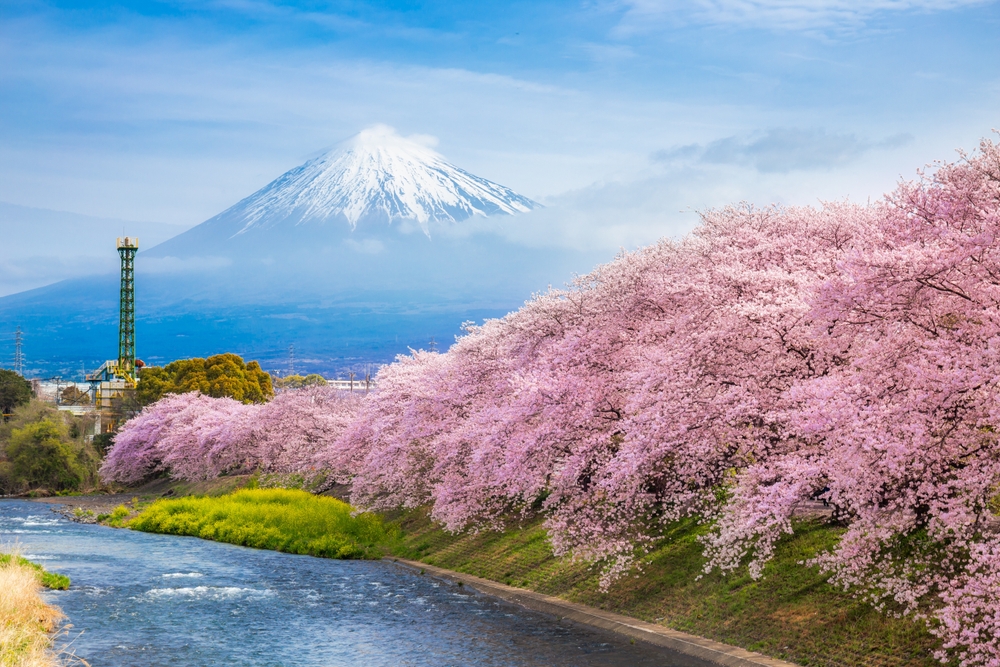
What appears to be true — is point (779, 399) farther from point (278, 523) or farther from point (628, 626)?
point (278, 523)

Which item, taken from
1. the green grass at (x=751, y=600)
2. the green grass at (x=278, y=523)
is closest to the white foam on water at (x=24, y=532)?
the green grass at (x=278, y=523)

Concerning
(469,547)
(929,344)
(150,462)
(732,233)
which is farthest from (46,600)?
(150,462)

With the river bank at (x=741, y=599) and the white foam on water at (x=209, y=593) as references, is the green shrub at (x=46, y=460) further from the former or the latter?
the river bank at (x=741, y=599)

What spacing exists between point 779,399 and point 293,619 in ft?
49.2

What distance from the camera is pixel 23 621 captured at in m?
23.7

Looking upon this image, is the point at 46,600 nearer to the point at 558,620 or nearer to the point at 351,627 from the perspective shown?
the point at 351,627

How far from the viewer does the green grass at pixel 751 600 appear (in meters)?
18.6

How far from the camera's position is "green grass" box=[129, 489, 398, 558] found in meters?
42.9

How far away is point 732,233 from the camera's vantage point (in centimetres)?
2862

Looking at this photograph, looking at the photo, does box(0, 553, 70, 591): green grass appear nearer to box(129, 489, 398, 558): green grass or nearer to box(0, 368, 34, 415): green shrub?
box(129, 489, 398, 558): green grass

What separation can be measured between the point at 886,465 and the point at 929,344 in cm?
205

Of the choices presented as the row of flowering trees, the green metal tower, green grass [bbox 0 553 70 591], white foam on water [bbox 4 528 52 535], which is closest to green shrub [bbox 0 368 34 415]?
the green metal tower

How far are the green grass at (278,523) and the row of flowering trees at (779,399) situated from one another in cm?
645

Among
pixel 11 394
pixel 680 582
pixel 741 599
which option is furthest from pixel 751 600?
pixel 11 394
